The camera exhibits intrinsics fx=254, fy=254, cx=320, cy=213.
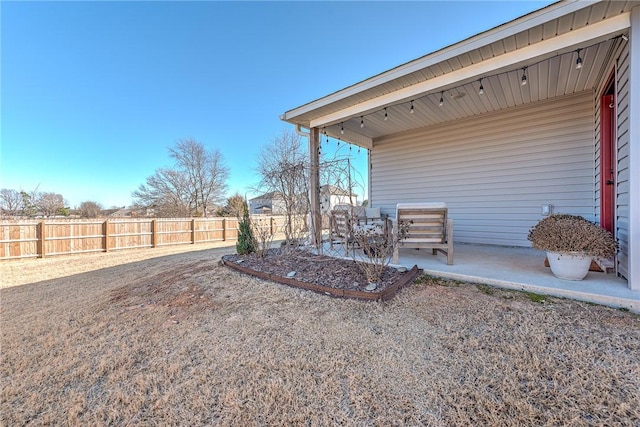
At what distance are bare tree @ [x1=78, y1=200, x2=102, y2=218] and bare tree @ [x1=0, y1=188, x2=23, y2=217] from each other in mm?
7096

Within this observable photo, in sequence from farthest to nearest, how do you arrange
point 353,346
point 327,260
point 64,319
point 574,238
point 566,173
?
point 566,173 → point 327,260 → point 64,319 → point 574,238 → point 353,346

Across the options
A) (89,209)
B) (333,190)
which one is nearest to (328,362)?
(333,190)

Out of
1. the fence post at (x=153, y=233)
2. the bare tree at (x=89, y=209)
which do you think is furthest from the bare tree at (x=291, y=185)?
the bare tree at (x=89, y=209)

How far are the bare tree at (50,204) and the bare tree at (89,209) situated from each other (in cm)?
211

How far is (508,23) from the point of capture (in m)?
2.87

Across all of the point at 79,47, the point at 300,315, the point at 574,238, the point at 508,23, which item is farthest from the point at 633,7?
the point at 79,47

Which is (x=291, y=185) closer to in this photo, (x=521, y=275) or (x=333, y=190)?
(x=333, y=190)

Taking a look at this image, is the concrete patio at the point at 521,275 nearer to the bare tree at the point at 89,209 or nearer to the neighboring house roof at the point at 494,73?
the neighboring house roof at the point at 494,73

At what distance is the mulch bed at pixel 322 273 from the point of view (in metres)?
2.95

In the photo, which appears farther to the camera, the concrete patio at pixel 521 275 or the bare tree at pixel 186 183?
the bare tree at pixel 186 183

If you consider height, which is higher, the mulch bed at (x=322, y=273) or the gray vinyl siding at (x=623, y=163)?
the gray vinyl siding at (x=623, y=163)

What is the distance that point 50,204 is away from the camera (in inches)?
611

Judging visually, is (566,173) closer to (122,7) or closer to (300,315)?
(300,315)

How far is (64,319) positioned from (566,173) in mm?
8026
